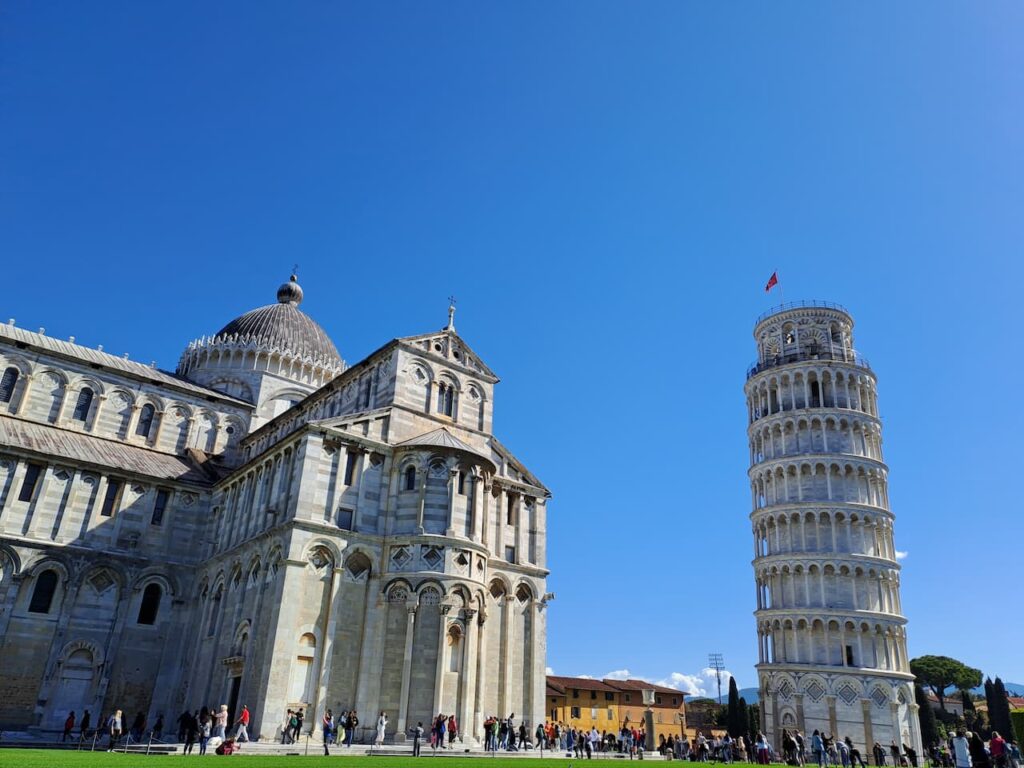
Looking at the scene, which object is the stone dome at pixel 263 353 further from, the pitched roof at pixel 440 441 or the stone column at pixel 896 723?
the stone column at pixel 896 723

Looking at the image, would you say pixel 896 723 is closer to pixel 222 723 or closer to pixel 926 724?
pixel 926 724

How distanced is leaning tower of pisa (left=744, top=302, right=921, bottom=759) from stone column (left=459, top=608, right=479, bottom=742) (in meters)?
31.1

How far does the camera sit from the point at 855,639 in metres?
51.4

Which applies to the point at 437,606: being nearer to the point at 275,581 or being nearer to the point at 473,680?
the point at 473,680

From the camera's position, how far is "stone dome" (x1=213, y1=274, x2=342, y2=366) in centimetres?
5088

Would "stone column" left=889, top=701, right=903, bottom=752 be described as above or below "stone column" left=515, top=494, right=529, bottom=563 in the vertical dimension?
below

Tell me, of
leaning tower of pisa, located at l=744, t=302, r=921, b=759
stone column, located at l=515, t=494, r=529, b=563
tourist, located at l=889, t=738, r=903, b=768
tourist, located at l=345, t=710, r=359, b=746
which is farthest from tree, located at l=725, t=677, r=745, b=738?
tourist, located at l=345, t=710, r=359, b=746

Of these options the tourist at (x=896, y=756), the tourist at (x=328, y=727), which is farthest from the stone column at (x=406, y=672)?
the tourist at (x=896, y=756)

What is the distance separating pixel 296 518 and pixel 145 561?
12.5 meters

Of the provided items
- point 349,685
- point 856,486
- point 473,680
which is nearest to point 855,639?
point 856,486

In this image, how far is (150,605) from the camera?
117 ft

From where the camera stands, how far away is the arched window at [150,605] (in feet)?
115

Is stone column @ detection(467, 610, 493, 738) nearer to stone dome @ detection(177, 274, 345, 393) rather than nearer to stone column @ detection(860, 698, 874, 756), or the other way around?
stone dome @ detection(177, 274, 345, 393)

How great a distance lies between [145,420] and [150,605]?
1197cm
